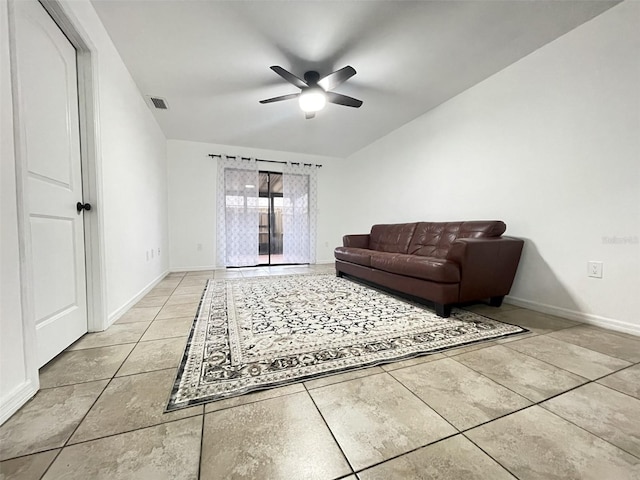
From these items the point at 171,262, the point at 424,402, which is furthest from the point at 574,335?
the point at 171,262

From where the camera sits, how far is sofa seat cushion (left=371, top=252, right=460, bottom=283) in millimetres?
1920

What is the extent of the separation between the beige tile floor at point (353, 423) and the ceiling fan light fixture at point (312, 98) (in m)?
2.37

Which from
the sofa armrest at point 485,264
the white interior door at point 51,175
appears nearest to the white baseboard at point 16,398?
the white interior door at point 51,175

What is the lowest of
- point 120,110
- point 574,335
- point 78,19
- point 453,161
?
point 574,335

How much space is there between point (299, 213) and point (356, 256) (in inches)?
92.6

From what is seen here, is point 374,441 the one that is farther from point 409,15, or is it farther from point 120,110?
point 120,110

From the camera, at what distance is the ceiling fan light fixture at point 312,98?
7.83 ft

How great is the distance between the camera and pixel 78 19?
1.51 metres

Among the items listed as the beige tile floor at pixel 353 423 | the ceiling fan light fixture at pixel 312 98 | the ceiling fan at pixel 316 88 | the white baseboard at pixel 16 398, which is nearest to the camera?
the beige tile floor at pixel 353 423

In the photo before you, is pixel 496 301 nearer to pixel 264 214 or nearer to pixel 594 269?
pixel 594 269

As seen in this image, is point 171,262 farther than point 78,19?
Yes

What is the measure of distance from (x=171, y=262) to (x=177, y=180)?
144 centimetres

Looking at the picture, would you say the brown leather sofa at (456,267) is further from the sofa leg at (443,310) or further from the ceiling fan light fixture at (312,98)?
the ceiling fan light fixture at (312,98)

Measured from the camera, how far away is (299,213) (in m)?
5.14
